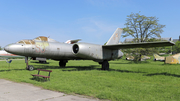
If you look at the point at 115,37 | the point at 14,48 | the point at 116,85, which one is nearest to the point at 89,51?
the point at 115,37

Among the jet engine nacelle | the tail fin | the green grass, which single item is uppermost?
the tail fin

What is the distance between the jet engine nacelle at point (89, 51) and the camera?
458 inches

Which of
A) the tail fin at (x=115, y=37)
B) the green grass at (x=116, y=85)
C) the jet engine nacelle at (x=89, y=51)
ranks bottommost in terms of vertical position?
the green grass at (x=116, y=85)

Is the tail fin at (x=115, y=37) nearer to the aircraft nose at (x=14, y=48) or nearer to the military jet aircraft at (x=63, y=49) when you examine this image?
the military jet aircraft at (x=63, y=49)

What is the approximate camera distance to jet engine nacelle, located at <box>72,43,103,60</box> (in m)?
11.6

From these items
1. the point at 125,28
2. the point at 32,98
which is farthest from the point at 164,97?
the point at 125,28

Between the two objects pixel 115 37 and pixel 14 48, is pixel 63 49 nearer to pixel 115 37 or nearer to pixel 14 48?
pixel 14 48

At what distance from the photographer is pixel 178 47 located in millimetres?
74062

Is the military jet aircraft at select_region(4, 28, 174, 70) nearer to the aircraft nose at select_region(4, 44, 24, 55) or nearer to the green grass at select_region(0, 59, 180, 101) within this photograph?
the aircraft nose at select_region(4, 44, 24, 55)

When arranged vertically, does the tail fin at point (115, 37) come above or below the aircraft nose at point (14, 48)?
above

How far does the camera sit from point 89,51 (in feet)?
39.8

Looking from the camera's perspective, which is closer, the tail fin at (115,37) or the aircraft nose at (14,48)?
the aircraft nose at (14,48)

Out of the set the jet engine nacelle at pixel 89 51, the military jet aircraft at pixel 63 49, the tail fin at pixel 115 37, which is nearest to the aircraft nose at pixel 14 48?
the military jet aircraft at pixel 63 49

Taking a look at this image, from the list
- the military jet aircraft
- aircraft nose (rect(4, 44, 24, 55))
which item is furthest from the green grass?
the military jet aircraft
